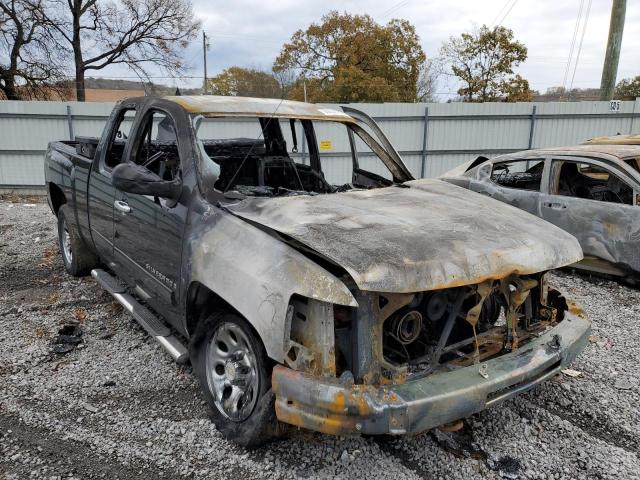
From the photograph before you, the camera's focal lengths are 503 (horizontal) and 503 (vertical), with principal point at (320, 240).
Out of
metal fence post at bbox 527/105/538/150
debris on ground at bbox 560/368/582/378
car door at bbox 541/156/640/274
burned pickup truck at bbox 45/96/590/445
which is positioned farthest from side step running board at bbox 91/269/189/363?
metal fence post at bbox 527/105/538/150

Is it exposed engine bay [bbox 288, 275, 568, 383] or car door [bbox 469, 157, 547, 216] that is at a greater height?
car door [bbox 469, 157, 547, 216]

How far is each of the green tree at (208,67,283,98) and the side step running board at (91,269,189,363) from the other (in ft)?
101

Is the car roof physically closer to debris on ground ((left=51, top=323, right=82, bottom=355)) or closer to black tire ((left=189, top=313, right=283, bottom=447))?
black tire ((left=189, top=313, right=283, bottom=447))

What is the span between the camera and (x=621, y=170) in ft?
18.6

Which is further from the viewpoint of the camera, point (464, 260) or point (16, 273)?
point (16, 273)

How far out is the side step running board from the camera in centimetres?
314

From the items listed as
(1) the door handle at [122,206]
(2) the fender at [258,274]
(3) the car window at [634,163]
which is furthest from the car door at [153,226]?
(3) the car window at [634,163]

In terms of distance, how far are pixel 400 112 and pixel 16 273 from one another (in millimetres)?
10381

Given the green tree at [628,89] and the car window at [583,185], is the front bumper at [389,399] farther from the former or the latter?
the green tree at [628,89]

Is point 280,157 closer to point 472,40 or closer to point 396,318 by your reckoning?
point 396,318

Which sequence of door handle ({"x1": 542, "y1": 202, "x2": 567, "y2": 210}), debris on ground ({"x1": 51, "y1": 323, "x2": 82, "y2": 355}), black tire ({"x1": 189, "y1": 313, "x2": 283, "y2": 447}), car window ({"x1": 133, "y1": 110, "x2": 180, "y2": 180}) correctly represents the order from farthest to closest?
door handle ({"x1": 542, "y1": 202, "x2": 567, "y2": 210}), debris on ground ({"x1": 51, "y1": 323, "x2": 82, "y2": 355}), car window ({"x1": 133, "y1": 110, "x2": 180, "y2": 180}), black tire ({"x1": 189, "y1": 313, "x2": 283, "y2": 447})

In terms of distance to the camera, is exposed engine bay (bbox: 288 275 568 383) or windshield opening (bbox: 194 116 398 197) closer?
exposed engine bay (bbox: 288 275 568 383)

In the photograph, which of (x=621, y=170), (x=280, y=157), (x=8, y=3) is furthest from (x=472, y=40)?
(x=280, y=157)

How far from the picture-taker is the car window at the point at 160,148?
3645 millimetres
